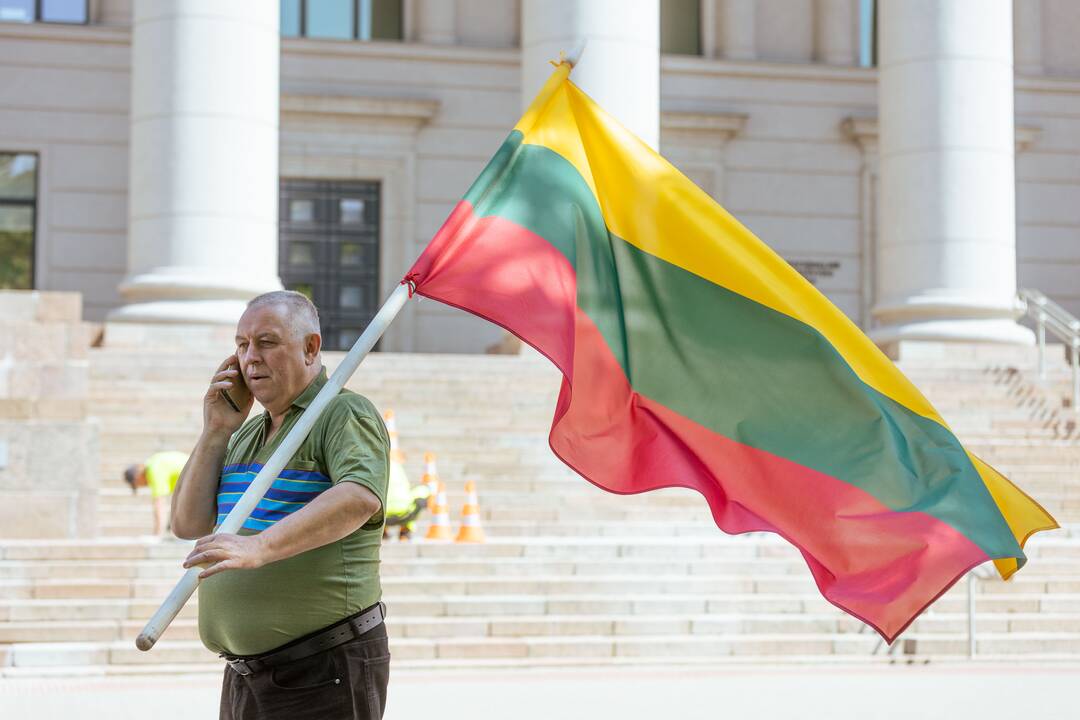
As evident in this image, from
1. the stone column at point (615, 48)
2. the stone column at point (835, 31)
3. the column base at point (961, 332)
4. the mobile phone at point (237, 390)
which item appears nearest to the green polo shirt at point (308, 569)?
the mobile phone at point (237, 390)

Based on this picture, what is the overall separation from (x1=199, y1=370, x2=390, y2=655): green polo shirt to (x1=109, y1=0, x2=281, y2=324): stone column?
15.9 m

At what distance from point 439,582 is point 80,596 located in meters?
2.55

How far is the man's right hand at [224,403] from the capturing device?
14.5 ft

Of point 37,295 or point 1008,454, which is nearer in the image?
point 37,295

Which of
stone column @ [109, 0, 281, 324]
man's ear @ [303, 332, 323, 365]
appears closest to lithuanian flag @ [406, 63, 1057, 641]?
man's ear @ [303, 332, 323, 365]

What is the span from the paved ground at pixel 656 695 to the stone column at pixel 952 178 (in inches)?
424

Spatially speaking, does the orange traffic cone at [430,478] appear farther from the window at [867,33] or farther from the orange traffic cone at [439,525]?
the window at [867,33]

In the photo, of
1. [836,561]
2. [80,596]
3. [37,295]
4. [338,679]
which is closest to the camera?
[338,679]

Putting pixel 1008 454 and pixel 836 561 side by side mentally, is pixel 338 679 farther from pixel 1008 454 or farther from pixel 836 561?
pixel 1008 454

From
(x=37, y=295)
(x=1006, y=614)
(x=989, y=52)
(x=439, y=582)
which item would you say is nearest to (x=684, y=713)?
(x=439, y=582)

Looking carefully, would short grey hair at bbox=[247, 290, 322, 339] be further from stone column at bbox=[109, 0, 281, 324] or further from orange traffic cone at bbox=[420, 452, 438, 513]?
stone column at bbox=[109, 0, 281, 324]

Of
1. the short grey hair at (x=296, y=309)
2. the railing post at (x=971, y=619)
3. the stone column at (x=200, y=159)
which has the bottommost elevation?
the railing post at (x=971, y=619)

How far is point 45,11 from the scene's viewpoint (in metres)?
27.3

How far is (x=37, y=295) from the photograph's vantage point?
1528 cm
